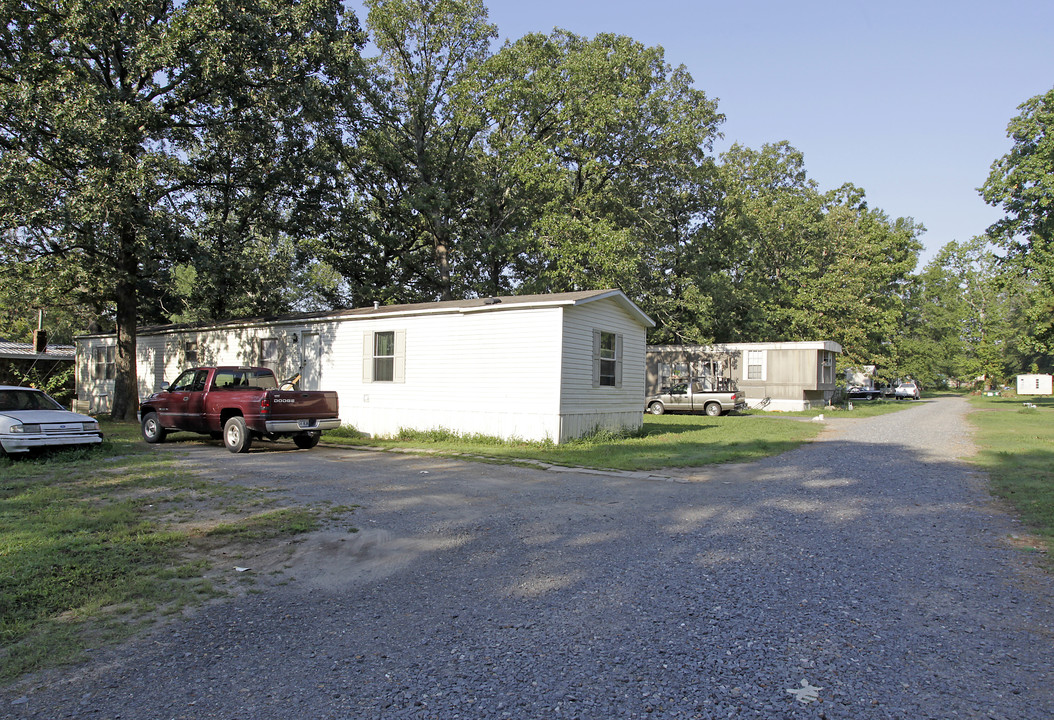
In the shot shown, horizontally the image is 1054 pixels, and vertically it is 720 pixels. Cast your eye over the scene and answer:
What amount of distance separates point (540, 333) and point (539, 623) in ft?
34.2

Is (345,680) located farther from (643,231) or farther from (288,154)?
(643,231)

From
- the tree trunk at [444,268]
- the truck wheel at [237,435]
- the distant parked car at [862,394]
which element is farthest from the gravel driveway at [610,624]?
the distant parked car at [862,394]

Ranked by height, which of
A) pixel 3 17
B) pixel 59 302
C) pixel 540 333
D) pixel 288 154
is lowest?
pixel 540 333

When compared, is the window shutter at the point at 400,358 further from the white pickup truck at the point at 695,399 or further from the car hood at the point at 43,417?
the white pickup truck at the point at 695,399

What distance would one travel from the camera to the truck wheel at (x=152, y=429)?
1463 cm

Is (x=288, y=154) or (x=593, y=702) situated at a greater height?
(x=288, y=154)

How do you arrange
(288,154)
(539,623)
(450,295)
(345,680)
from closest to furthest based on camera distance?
1. (345,680)
2. (539,623)
3. (288,154)
4. (450,295)

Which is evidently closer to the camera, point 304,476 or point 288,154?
point 304,476

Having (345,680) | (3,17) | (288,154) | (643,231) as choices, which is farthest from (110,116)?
(643,231)

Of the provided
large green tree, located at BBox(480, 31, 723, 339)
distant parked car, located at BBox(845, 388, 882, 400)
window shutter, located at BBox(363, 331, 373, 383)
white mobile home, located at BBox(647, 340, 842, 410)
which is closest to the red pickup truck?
window shutter, located at BBox(363, 331, 373, 383)

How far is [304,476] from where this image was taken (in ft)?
33.0

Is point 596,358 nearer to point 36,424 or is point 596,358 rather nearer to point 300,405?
point 300,405

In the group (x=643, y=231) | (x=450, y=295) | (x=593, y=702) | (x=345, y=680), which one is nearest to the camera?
(x=593, y=702)

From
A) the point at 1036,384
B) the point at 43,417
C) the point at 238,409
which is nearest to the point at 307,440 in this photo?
the point at 238,409
